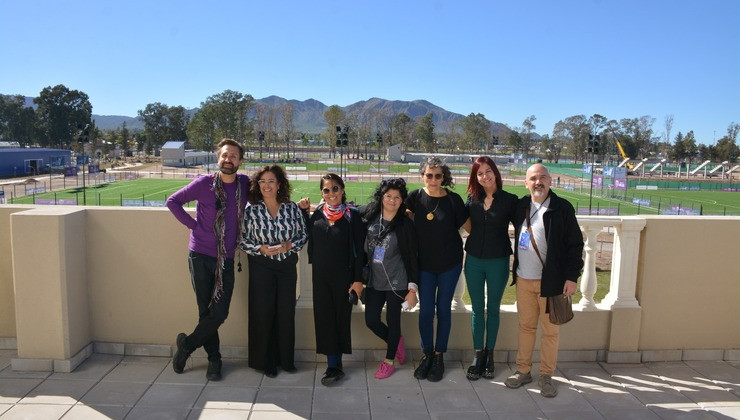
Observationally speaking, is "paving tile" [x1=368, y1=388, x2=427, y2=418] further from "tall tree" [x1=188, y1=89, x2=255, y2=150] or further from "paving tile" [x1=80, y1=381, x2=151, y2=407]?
"tall tree" [x1=188, y1=89, x2=255, y2=150]

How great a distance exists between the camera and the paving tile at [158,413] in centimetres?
312

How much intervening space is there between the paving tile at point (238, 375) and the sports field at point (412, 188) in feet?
102

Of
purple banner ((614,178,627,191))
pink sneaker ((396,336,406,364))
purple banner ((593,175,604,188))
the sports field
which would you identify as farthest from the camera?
purple banner ((593,175,604,188))

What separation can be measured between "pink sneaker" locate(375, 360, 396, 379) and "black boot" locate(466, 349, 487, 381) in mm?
550

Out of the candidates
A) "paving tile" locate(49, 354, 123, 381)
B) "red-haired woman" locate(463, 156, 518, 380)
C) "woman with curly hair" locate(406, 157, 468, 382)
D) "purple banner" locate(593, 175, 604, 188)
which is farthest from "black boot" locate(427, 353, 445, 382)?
"purple banner" locate(593, 175, 604, 188)

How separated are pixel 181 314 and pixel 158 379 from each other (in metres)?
0.58

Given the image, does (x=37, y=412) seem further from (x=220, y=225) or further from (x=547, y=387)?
(x=547, y=387)

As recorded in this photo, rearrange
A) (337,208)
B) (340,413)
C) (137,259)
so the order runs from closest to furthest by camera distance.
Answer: (340,413), (337,208), (137,259)

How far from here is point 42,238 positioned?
3674mm

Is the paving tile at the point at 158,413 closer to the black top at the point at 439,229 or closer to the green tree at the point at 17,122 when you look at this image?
the black top at the point at 439,229

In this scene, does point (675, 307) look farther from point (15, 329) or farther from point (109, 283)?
point (15, 329)

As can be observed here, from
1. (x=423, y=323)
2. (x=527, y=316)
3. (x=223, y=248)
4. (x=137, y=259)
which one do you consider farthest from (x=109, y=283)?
(x=527, y=316)

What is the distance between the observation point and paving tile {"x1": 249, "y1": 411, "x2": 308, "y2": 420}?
3141 mm

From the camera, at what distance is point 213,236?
3.61 meters
